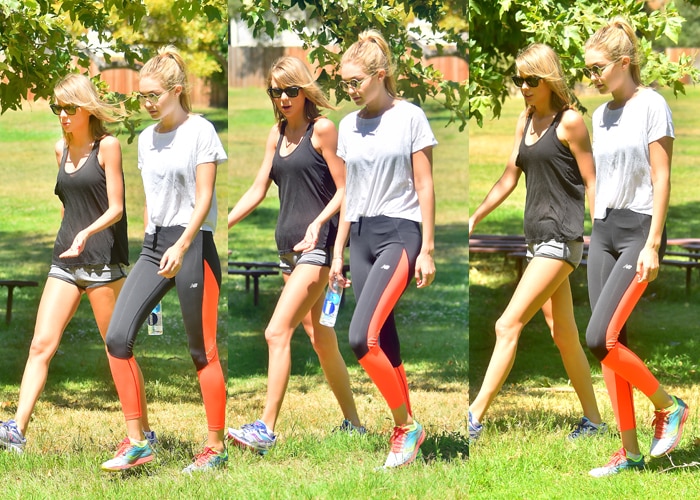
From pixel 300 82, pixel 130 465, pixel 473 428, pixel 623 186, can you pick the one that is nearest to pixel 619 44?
pixel 623 186

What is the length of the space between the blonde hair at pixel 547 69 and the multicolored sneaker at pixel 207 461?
7.69 feet

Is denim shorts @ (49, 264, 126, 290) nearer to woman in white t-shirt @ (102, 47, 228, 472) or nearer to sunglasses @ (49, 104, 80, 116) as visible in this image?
woman in white t-shirt @ (102, 47, 228, 472)

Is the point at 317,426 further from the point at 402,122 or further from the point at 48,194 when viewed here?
the point at 48,194

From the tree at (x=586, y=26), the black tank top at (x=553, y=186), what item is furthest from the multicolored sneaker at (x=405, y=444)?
the tree at (x=586, y=26)

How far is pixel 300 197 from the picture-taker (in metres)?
5.53

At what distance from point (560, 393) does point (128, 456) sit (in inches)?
103

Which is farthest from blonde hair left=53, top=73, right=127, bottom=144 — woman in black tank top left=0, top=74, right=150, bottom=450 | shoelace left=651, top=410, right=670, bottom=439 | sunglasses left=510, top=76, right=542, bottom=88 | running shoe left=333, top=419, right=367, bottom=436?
shoelace left=651, top=410, right=670, bottom=439

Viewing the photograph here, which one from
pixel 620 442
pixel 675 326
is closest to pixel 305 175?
pixel 620 442

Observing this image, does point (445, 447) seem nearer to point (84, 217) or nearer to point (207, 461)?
point (207, 461)

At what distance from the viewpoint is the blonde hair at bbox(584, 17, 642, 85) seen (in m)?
5.40

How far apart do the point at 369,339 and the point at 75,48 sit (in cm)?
237

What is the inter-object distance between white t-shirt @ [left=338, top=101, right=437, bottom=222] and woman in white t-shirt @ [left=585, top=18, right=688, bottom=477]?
0.86 metres

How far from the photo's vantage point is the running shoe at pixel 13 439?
19.7 ft

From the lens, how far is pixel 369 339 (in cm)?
524
